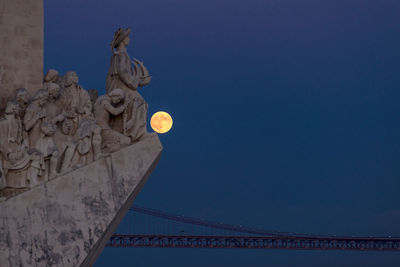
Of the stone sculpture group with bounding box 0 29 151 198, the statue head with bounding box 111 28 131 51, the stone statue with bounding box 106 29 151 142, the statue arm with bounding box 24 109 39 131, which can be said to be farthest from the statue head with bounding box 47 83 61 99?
the statue head with bounding box 111 28 131 51

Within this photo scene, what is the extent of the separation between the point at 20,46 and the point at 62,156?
148 centimetres

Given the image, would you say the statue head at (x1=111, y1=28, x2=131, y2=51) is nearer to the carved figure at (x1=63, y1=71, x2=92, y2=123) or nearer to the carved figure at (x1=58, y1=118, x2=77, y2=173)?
the carved figure at (x1=63, y1=71, x2=92, y2=123)

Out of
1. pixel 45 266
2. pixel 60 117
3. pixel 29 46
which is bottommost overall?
pixel 45 266

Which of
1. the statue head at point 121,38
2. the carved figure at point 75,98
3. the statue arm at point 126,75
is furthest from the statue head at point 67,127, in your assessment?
the statue head at point 121,38

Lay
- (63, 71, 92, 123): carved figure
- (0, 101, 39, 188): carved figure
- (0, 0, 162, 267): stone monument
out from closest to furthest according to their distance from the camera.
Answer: (0, 0, 162, 267): stone monument, (0, 101, 39, 188): carved figure, (63, 71, 92, 123): carved figure

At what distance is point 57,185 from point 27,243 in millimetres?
772

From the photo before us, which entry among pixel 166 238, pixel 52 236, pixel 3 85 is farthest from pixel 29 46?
pixel 166 238

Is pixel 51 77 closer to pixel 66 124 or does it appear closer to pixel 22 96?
pixel 22 96

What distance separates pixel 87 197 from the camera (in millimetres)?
8977

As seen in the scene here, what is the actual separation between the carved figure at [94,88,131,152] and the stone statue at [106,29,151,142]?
104 mm

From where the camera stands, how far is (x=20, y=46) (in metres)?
9.29

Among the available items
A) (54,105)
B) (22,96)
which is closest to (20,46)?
(22,96)

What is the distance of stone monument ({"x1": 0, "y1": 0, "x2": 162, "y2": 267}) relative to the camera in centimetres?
862

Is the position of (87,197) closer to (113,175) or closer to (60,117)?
(113,175)
